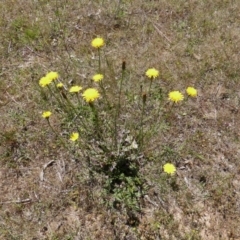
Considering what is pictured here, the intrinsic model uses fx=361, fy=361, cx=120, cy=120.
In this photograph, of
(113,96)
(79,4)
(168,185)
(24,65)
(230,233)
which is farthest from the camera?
(79,4)

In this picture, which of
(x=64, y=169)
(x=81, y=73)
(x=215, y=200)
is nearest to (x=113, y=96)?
(x=81, y=73)

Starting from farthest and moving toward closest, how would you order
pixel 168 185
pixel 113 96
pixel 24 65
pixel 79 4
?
pixel 79 4 → pixel 24 65 → pixel 113 96 → pixel 168 185

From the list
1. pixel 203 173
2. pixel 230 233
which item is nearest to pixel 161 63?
pixel 203 173

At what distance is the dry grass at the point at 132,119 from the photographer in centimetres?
304

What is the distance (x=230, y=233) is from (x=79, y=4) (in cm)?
335

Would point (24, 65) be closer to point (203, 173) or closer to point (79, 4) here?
point (79, 4)

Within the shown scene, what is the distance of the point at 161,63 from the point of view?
4.14 m

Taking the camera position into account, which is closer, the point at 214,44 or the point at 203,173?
the point at 203,173

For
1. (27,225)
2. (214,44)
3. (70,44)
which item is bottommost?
Answer: (27,225)

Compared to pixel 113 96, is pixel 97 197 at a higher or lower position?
lower

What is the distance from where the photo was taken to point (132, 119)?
3641 mm

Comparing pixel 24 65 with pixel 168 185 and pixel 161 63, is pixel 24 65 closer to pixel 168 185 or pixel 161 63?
pixel 161 63

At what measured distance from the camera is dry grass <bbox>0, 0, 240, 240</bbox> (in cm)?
304

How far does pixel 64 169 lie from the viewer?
331 cm
